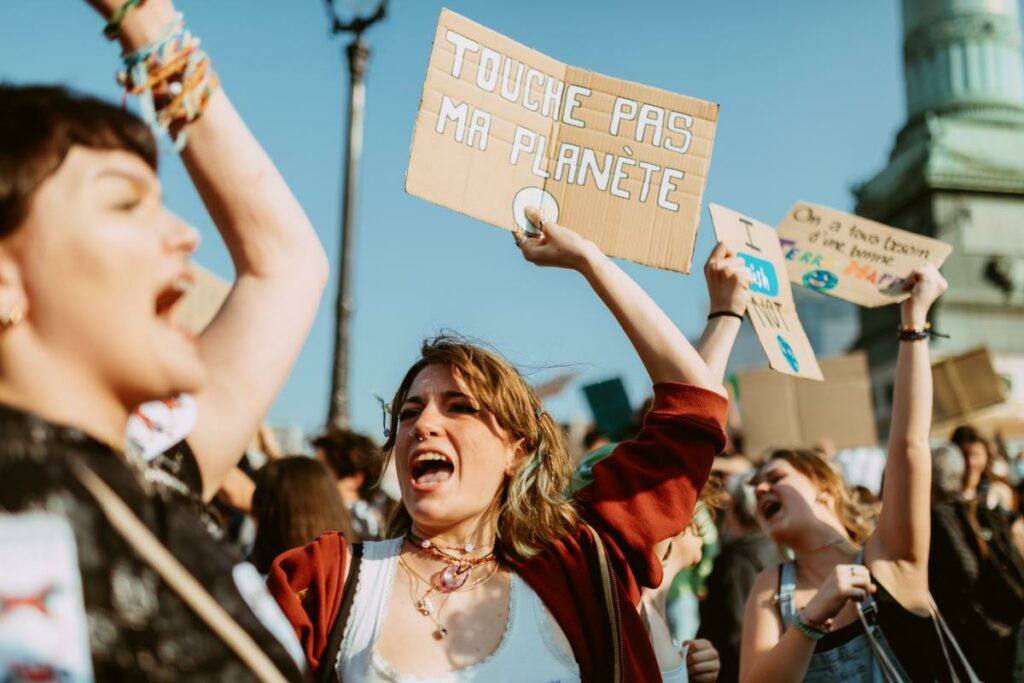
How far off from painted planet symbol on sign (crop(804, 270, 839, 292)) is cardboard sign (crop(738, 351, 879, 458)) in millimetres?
5157

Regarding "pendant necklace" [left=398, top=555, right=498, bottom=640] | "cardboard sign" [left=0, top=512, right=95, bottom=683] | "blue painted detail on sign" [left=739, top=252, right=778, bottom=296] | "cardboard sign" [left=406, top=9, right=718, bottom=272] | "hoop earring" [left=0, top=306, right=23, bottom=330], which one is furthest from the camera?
"blue painted detail on sign" [left=739, top=252, right=778, bottom=296]

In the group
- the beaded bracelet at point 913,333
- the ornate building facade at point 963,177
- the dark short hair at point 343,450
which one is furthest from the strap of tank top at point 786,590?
the ornate building facade at point 963,177

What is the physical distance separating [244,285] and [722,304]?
1534 millimetres

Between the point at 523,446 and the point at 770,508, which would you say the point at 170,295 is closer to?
the point at 523,446

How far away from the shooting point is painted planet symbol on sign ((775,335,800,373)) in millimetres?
2978

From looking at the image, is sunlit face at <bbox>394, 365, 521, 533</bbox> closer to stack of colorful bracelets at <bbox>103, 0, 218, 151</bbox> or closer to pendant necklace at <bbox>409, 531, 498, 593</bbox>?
pendant necklace at <bbox>409, 531, 498, 593</bbox>

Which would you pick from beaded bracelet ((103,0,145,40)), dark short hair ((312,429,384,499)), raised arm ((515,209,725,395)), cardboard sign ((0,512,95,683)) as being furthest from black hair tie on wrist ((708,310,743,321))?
dark short hair ((312,429,384,499))

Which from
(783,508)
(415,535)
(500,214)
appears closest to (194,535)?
(415,535)

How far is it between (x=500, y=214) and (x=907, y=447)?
53.1 inches

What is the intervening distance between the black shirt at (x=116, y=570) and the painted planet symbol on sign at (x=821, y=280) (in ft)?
9.24

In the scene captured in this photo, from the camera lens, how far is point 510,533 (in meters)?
2.29

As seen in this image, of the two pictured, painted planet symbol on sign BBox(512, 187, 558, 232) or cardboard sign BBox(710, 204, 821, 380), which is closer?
painted planet symbol on sign BBox(512, 187, 558, 232)

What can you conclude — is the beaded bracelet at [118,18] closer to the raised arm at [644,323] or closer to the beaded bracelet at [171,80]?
the beaded bracelet at [171,80]

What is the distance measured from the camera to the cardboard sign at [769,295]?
2.93 metres
